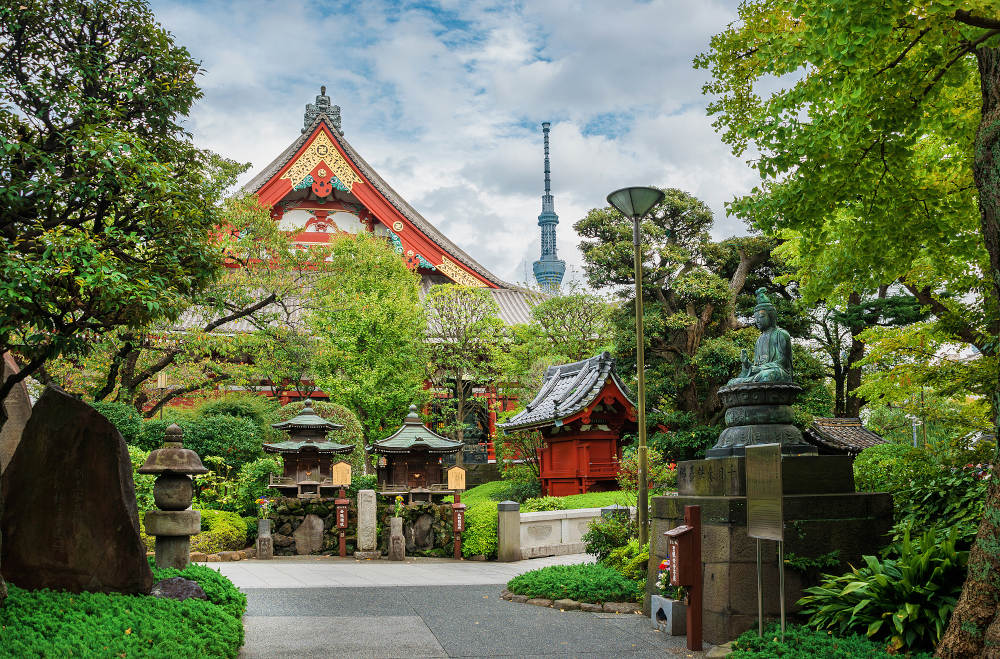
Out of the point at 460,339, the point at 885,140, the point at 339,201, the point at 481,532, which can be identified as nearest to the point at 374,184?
the point at 339,201

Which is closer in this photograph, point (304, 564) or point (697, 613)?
point (697, 613)

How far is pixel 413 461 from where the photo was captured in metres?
20.5

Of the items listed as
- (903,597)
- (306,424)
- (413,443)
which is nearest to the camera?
(903,597)

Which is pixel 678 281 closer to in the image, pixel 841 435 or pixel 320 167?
pixel 841 435

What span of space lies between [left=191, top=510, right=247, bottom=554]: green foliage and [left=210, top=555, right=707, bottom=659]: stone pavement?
410 cm

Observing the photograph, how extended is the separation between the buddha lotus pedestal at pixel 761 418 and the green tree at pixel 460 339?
20.2m

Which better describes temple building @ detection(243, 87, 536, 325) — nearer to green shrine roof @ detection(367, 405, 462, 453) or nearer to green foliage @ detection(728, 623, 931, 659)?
green shrine roof @ detection(367, 405, 462, 453)

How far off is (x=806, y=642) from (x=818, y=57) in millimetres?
4685

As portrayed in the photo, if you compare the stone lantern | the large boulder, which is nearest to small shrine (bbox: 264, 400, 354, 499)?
the stone lantern

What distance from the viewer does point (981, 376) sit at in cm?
1115

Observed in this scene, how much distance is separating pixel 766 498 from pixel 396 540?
Answer: 13.0 meters

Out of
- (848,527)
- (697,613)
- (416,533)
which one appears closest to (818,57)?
(848,527)

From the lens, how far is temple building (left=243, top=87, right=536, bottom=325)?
31.9 meters

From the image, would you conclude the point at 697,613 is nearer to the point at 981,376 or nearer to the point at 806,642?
the point at 806,642
